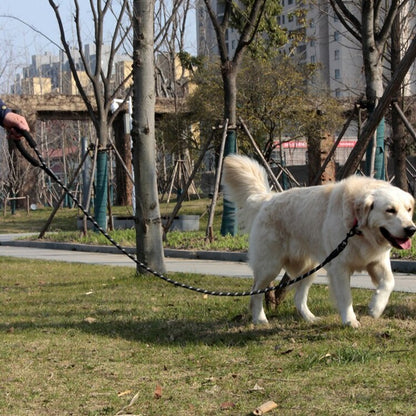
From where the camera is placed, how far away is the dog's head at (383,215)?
230 inches

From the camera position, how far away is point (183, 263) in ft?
45.6

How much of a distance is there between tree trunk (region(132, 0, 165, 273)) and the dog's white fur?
9.52ft

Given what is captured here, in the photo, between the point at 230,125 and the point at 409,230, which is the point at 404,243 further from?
the point at 230,125

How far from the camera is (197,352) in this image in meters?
5.75

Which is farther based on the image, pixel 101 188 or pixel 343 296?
pixel 101 188

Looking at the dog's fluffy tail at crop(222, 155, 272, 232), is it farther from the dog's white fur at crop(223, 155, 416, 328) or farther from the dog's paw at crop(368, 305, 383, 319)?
the dog's paw at crop(368, 305, 383, 319)

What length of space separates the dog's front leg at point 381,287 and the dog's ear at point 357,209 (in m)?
0.46

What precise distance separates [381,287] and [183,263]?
25.9ft

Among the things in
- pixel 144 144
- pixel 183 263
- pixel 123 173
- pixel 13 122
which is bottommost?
pixel 183 263

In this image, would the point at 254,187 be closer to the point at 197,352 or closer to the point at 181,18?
the point at 197,352

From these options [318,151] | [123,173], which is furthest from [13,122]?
[123,173]

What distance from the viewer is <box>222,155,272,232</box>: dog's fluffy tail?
7.31m

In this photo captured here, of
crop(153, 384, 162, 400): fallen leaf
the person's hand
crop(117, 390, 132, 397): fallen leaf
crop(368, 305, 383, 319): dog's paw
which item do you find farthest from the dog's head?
the person's hand

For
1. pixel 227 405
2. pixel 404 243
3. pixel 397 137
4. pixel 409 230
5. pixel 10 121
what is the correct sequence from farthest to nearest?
pixel 397 137 < pixel 10 121 < pixel 404 243 < pixel 409 230 < pixel 227 405
